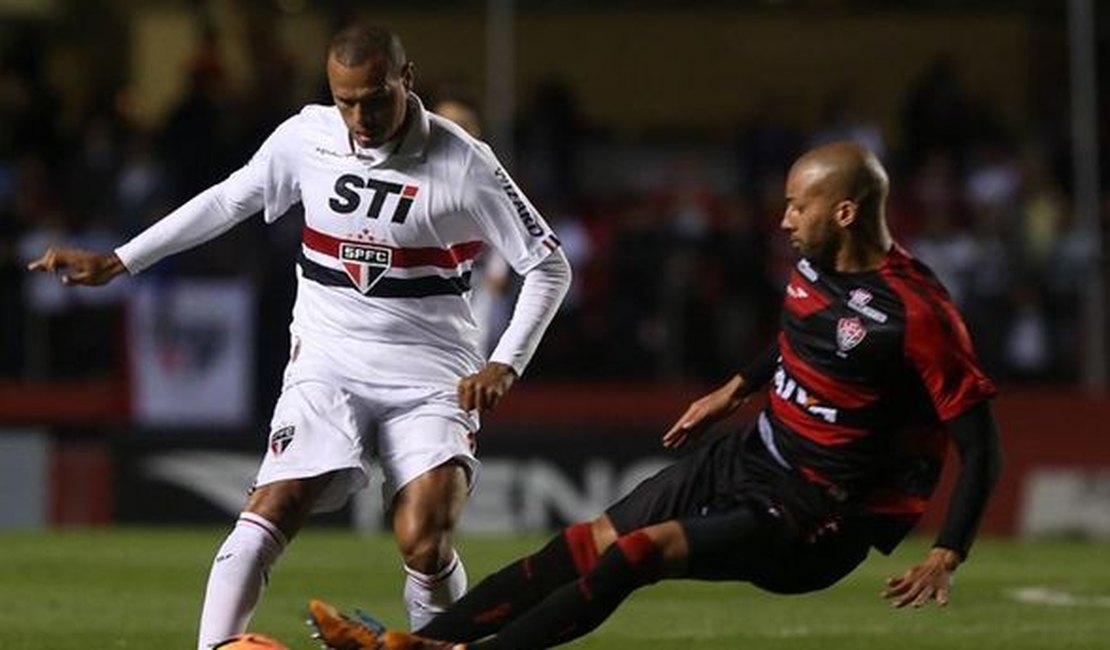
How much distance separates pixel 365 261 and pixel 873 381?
1776mm

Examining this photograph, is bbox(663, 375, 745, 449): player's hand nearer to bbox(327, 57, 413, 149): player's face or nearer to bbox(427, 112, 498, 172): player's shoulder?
bbox(427, 112, 498, 172): player's shoulder

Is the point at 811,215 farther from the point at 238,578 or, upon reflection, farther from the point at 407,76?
the point at 238,578

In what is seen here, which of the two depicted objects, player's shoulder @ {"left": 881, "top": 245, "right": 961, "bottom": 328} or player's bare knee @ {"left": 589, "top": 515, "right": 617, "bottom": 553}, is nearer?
player's shoulder @ {"left": 881, "top": 245, "right": 961, "bottom": 328}

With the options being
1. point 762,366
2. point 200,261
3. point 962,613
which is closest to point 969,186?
point 200,261

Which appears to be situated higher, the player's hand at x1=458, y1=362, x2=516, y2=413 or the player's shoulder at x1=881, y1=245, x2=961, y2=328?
the player's shoulder at x1=881, y1=245, x2=961, y2=328

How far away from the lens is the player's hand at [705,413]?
8.71 meters

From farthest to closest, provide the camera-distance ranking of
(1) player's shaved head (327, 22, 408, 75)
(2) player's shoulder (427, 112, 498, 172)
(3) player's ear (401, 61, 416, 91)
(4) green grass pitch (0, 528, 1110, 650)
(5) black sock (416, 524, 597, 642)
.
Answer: (4) green grass pitch (0, 528, 1110, 650) < (2) player's shoulder (427, 112, 498, 172) < (3) player's ear (401, 61, 416, 91) < (1) player's shaved head (327, 22, 408, 75) < (5) black sock (416, 524, 597, 642)

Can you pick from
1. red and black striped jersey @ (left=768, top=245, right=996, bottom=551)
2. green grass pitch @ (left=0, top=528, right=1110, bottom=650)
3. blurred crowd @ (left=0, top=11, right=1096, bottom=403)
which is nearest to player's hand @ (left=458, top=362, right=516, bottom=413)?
red and black striped jersey @ (left=768, top=245, right=996, bottom=551)

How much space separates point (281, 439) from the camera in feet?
28.5

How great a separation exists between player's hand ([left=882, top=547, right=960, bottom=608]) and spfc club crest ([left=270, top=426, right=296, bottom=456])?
81.6 inches

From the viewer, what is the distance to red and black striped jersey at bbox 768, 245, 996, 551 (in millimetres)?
8008

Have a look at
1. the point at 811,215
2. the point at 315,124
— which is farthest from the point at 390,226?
the point at 811,215

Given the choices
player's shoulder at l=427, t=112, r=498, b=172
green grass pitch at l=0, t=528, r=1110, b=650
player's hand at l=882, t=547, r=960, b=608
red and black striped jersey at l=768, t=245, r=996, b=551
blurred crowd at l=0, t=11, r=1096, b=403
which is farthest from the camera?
blurred crowd at l=0, t=11, r=1096, b=403

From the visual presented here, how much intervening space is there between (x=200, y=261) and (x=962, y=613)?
25.2 feet
